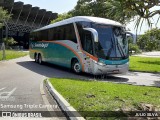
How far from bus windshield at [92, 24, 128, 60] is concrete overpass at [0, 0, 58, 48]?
5963cm

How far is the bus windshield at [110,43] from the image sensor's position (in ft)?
52.1

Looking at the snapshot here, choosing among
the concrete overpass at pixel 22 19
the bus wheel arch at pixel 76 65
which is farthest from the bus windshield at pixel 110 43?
the concrete overpass at pixel 22 19

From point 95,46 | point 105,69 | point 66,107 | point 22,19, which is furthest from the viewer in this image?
point 22,19

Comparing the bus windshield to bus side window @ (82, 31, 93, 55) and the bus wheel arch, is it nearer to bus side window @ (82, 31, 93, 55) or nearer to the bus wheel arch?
bus side window @ (82, 31, 93, 55)

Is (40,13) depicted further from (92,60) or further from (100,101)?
(100,101)

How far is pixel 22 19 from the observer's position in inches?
3361

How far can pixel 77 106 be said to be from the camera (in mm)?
7777

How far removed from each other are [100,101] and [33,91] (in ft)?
11.7

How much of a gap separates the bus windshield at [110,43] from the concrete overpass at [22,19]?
59631mm

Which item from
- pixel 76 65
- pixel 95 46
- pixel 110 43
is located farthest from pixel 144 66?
pixel 95 46

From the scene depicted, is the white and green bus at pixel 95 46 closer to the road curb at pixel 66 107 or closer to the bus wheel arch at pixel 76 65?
the bus wheel arch at pixel 76 65

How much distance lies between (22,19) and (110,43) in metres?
72.4

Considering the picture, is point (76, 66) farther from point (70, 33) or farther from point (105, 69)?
point (105, 69)

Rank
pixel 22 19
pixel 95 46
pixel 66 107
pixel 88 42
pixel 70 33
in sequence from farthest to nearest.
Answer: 1. pixel 22 19
2. pixel 70 33
3. pixel 88 42
4. pixel 95 46
5. pixel 66 107
